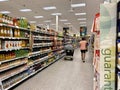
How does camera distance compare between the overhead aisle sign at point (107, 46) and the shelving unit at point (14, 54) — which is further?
the shelving unit at point (14, 54)

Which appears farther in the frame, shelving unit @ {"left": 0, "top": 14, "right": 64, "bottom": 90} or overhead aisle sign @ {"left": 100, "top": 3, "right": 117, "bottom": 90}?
shelving unit @ {"left": 0, "top": 14, "right": 64, "bottom": 90}

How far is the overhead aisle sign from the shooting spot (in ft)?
6.43

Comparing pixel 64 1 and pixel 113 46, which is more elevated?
pixel 64 1

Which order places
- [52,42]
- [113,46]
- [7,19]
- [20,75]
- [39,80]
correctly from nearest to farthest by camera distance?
1. [113,46]
2. [7,19]
3. [20,75]
4. [39,80]
5. [52,42]

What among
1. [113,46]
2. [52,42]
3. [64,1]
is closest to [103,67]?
[113,46]

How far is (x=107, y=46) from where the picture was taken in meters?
1.98

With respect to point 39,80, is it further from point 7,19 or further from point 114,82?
point 114,82

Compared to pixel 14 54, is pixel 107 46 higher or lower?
higher

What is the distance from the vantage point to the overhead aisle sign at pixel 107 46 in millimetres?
1960

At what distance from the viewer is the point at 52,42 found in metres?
9.45

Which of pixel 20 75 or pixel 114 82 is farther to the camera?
pixel 20 75

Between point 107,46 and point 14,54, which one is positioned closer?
point 107,46

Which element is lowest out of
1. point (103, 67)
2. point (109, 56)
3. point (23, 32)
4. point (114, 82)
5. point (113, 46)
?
point (114, 82)

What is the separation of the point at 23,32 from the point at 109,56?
3774 mm
